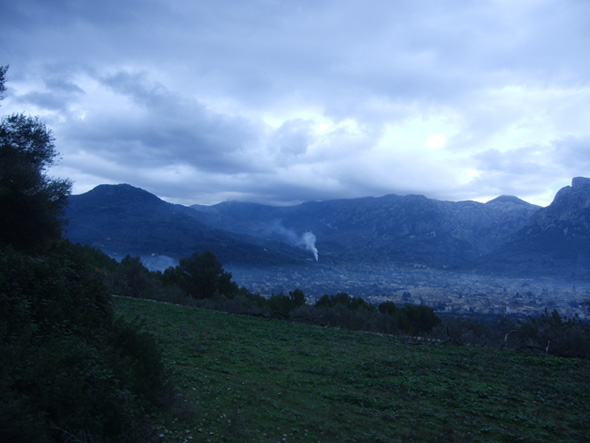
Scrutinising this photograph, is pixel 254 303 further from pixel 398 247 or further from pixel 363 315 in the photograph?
pixel 398 247

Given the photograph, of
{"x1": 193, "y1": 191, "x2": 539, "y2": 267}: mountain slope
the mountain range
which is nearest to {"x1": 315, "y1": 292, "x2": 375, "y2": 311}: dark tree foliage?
the mountain range

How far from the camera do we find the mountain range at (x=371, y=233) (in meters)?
77.5

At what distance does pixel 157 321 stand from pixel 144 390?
355 inches

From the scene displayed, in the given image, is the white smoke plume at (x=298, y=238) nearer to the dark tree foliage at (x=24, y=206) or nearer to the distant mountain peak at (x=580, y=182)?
the distant mountain peak at (x=580, y=182)

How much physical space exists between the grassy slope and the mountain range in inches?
1887

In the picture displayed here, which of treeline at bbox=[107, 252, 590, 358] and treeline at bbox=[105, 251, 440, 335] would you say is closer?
treeline at bbox=[107, 252, 590, 358]

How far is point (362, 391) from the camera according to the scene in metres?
8.21

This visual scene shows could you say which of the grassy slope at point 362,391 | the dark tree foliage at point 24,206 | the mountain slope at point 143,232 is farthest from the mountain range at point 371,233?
the grassy slope at point 362,391

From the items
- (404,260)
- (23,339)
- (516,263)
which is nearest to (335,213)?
(404,260)

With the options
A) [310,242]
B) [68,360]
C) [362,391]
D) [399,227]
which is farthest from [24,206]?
[399,227]

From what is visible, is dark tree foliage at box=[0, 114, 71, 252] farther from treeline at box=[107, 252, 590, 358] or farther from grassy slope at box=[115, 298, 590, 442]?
treeline at box=[107, 252, 590, 358]

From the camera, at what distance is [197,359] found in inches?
381

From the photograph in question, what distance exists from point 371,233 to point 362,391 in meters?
118

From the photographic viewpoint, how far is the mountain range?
254 feet
